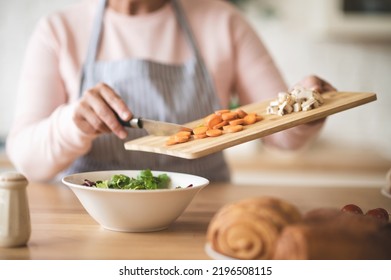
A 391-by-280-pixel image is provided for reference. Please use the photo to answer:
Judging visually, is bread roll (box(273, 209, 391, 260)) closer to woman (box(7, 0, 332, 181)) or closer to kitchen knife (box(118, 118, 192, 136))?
kitchen knife (box(118, 118, 192, 136))

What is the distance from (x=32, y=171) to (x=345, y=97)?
2.21 feet

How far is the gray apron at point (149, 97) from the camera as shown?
1.25 m

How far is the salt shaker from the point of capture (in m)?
0.71

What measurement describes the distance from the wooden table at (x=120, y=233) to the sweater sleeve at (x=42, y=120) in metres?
0.06

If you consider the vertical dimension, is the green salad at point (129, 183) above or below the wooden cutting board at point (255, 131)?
below

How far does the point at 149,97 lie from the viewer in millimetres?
1277

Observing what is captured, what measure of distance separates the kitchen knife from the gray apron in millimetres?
307

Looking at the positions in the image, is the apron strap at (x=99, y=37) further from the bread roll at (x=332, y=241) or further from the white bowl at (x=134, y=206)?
the bread roll at (x=332, y=241)

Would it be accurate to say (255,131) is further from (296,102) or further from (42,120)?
(42,120)

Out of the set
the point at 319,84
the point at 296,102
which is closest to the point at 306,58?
the point at 319,84

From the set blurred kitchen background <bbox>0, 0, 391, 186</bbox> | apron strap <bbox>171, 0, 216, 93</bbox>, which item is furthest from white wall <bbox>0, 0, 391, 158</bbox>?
apron strap <bbox>171, 0, 216, 93</bbox>

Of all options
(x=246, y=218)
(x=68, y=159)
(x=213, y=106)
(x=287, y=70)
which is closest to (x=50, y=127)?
(x=68, y=159)

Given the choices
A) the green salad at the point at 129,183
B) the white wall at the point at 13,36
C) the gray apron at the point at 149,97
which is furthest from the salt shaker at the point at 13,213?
the white wall at the point at 13,36
